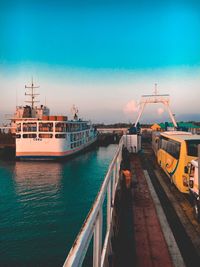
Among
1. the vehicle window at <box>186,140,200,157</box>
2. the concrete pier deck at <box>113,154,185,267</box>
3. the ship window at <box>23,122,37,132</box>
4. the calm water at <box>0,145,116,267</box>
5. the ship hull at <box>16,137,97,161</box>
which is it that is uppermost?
the ship window at <box>23,122,37,132</box>

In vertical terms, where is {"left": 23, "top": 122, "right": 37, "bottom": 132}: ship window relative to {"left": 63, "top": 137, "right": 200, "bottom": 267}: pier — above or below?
above

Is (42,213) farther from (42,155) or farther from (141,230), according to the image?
(42,155)

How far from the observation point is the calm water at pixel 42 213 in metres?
11.7

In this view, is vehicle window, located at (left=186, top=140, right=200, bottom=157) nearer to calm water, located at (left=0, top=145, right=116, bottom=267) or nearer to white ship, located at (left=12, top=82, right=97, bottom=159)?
calm water, located at (left=0, top=145, right=116, bottom=267)

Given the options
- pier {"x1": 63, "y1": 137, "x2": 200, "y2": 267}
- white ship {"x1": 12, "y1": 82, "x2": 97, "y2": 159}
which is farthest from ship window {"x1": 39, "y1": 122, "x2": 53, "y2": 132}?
pier {"x1": 63, "y1": 137, "x2": 200, "y2": 267}

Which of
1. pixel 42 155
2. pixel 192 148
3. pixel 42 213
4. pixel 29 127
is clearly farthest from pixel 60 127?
pixel 192 148

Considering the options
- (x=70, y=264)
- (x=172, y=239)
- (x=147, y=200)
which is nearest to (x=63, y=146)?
(x=147, y=200)

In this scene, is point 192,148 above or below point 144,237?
above

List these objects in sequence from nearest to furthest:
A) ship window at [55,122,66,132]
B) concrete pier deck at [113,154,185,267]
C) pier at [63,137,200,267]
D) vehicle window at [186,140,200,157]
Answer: pier at [63,137,200,267], concrete pier deck at [113,154,185,267], vehicle window at [186,140,200,157], ship window at [55,122,66,132]

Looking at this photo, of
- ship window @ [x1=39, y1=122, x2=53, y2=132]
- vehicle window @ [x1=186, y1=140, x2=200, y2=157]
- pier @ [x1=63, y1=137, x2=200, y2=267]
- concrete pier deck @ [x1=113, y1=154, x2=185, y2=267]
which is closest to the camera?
pier @ [x1=63, y1=137, x2=200, y2=267]

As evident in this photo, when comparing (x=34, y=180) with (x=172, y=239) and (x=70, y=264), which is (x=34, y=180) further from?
(x=70, y=264)

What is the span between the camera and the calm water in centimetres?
1170

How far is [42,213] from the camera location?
55.7ft

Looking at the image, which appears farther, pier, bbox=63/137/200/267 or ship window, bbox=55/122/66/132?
ship window, bbox=55/122/66/132
